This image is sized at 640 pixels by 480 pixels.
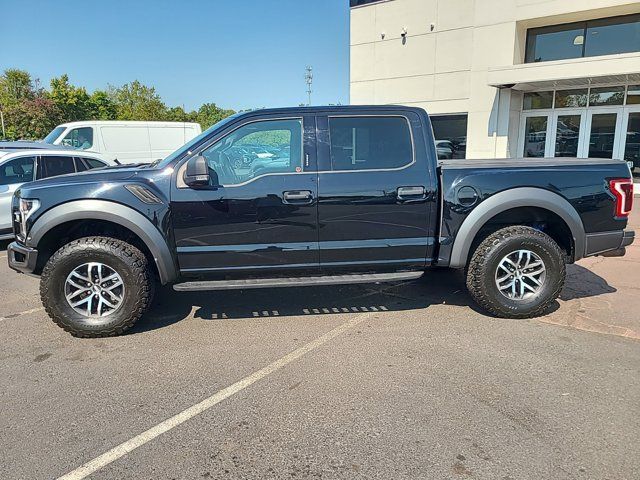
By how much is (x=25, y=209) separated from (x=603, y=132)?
604 inches

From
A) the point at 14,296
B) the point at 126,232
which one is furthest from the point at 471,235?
the point at 14,296

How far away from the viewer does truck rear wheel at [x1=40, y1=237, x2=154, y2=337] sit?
4016 mm

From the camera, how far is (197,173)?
3887mm

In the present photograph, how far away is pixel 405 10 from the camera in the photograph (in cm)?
1761

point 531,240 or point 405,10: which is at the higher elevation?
point 405,10

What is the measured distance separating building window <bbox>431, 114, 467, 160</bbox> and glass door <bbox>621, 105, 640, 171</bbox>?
487cm

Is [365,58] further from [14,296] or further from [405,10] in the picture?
[14,296]

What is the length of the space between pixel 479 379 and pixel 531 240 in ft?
5.56

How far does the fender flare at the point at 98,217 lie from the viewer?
13.0 ft

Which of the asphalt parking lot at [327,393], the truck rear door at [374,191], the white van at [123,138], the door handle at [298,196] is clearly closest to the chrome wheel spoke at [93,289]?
the asphalt parking lot at [327,393]

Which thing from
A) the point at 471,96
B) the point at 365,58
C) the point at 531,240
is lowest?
the point at 531,240

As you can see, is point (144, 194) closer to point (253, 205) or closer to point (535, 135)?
point (253, 205)

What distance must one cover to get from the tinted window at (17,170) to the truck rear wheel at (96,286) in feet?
14.5

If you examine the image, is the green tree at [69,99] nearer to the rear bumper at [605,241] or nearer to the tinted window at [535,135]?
the tinted window at [535,135]
